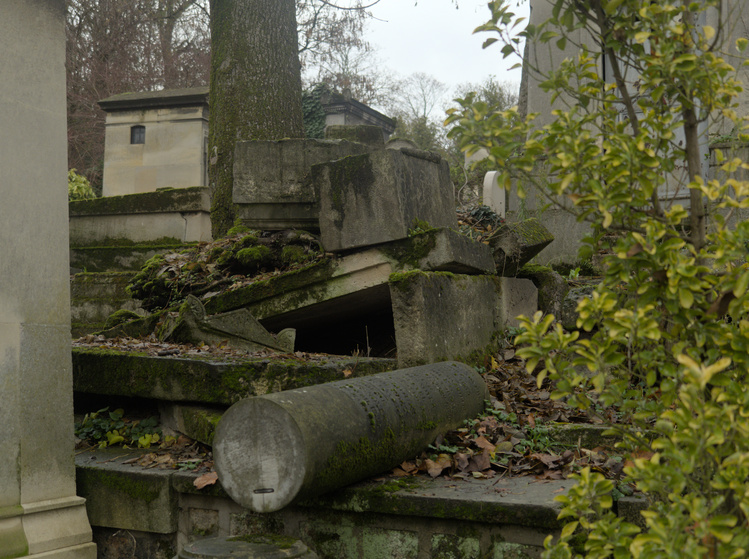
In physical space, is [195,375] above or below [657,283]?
below

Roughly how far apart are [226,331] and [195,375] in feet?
3.71

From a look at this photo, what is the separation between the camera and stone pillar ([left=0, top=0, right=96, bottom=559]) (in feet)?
11.1

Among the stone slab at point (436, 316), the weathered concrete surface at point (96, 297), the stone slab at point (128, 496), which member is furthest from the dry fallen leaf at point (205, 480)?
the weathered concrete surface at point (96, 297)

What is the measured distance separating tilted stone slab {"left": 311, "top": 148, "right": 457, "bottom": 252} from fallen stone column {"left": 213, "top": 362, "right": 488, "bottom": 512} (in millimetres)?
1683

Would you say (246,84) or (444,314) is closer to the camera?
(444,314)

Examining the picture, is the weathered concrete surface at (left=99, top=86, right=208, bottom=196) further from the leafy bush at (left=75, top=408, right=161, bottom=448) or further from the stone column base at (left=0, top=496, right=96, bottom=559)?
the stone column base at (left=0, top=496, right=96, bottom=559)

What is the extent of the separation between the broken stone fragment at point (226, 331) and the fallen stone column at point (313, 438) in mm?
Result: 1657

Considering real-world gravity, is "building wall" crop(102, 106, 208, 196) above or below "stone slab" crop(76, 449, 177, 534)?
above

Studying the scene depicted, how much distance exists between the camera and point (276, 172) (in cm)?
611

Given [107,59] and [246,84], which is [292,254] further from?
[107,59]

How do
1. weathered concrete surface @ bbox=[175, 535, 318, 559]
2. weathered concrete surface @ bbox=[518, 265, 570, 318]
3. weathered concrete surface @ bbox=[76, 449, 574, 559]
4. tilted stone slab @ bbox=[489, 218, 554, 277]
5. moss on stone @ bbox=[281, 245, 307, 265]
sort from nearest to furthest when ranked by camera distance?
weathered concrete surface @ bbox=[175, 535, 318, 559] → weathered concrete surface @ bbox=[76, 449, 574, 559] → moss on stone @ bbox=[281, 245, 307, 265] → tilted stone slab @ bbox=[489, 218, 554, 277] → weathered concrete surface @ bbox=[518, 265, 570, 318]

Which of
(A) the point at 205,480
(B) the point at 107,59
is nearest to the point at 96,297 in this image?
(A) the point at 205,480

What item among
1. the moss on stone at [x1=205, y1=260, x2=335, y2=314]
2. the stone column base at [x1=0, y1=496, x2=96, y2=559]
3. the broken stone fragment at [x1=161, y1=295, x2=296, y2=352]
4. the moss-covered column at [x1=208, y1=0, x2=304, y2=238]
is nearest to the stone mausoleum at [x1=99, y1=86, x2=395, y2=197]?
the moss-covered column at [x1=208, y1=0, x2=304, y2=238]

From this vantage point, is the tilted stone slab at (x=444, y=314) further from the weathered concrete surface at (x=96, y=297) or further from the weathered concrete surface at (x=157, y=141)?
the weathered concrete surface at (x=157, y=141)
